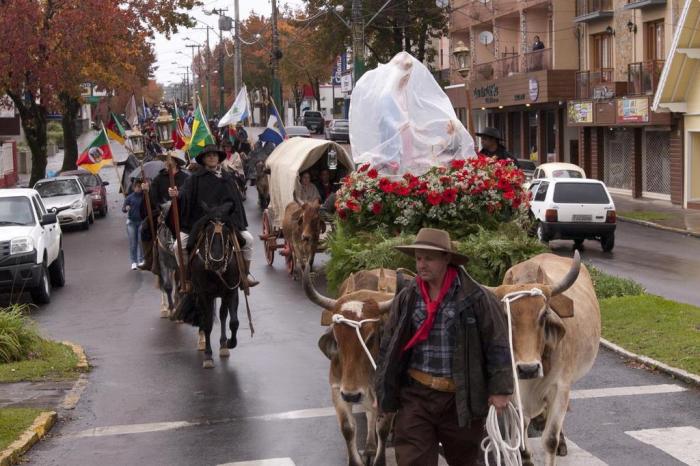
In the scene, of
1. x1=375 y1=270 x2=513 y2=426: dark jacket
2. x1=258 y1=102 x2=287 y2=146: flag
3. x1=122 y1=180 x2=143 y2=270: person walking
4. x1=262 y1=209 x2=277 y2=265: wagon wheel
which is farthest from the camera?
x1=258 y1=102 x2=287 y2=146: flag

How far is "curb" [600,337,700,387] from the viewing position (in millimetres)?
11570

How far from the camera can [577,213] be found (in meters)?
26.6

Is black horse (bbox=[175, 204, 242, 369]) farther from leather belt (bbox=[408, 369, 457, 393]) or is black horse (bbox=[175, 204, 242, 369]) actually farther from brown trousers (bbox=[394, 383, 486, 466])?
leather belt (bbox=[408, 369, 457, 393])

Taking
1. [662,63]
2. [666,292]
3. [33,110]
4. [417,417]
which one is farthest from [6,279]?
[662,63]

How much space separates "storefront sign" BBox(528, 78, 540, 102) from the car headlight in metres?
Result: 32.2

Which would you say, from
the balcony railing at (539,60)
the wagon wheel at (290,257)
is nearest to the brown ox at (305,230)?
the wagon wheel at (290,257)

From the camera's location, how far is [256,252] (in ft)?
84.7

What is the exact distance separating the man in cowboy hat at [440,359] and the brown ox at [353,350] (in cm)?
84

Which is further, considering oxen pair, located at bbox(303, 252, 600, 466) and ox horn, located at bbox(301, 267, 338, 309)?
ox horn, located at bbox(301, 267, 338, 309)

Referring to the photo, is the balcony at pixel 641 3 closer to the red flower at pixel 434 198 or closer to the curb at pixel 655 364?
the curb at pixel 655 364

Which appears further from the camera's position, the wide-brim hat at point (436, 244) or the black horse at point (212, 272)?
the black horse at point (212, 272)

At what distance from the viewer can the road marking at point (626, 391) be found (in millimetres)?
11248

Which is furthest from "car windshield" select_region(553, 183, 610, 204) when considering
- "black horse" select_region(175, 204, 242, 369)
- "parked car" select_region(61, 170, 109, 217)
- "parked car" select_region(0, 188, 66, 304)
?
"parked car" select_region(61, 170, 109, 217)

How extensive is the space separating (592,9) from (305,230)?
92.8 ft
